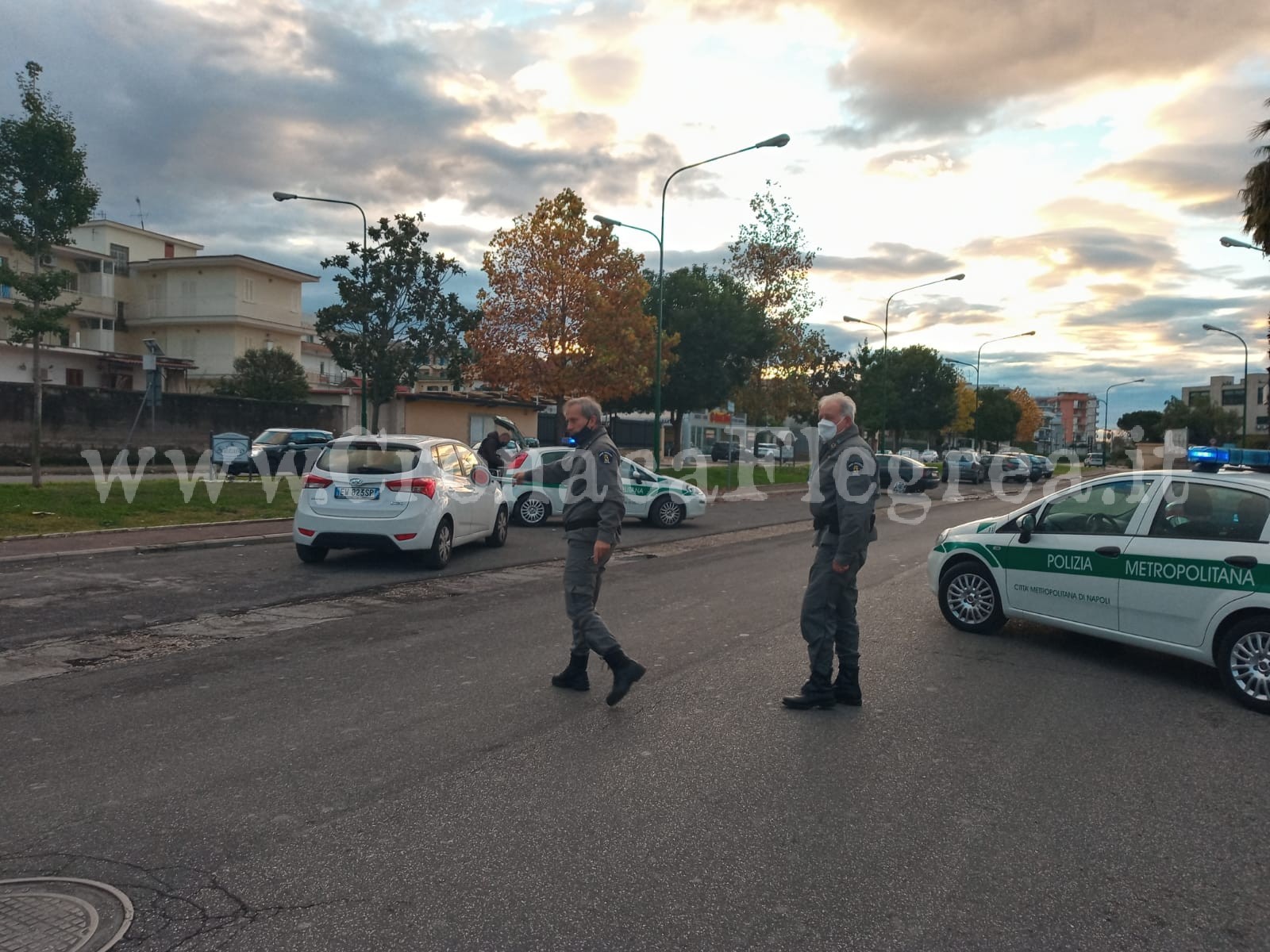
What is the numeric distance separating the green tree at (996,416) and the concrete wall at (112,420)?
73749 millimetres

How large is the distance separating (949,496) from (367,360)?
19.4 m

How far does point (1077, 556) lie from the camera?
7473 mm

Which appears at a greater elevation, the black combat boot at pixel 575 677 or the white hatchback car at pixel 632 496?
the white hatchback car at pixel 632 496

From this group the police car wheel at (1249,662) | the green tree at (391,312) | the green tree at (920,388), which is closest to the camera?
the police car wheel at (1249,662)

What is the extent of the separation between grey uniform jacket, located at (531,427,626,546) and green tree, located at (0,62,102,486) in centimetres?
1329

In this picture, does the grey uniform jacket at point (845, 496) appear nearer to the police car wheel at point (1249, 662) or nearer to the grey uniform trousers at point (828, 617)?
the grey uniform trousers at point (828, 617)

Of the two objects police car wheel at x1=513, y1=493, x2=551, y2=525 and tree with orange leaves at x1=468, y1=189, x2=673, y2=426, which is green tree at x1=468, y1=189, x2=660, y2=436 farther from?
police car wheel at x1=513, y1=493, x2=551, y2=525

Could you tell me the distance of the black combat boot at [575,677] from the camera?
6.35 meters

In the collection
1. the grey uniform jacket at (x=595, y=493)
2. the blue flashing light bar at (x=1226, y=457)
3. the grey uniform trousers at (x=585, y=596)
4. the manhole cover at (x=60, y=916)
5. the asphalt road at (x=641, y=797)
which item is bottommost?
the asphalt road at (x=641, y=797)

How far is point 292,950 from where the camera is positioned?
308 centimetres

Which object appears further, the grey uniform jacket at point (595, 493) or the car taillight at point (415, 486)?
the car taillight at point (415, 486)

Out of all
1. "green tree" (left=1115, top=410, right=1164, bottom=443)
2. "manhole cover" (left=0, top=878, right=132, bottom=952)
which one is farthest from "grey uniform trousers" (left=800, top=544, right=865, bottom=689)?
"green tree" (left=1115, top=410, right=1164, bottom=443)

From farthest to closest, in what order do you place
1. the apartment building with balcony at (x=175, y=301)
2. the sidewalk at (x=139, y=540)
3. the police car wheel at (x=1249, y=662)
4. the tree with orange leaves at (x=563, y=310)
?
the apartment building with balcony at (x=175, y=301), the tree with orange leaves at (x=563, y=310), the sidewalk at (x=139, y=540), the police car wheel at (x=1249, y=662)

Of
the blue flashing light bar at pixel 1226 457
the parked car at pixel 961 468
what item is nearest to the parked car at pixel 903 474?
the parked car at pixel 961 468
